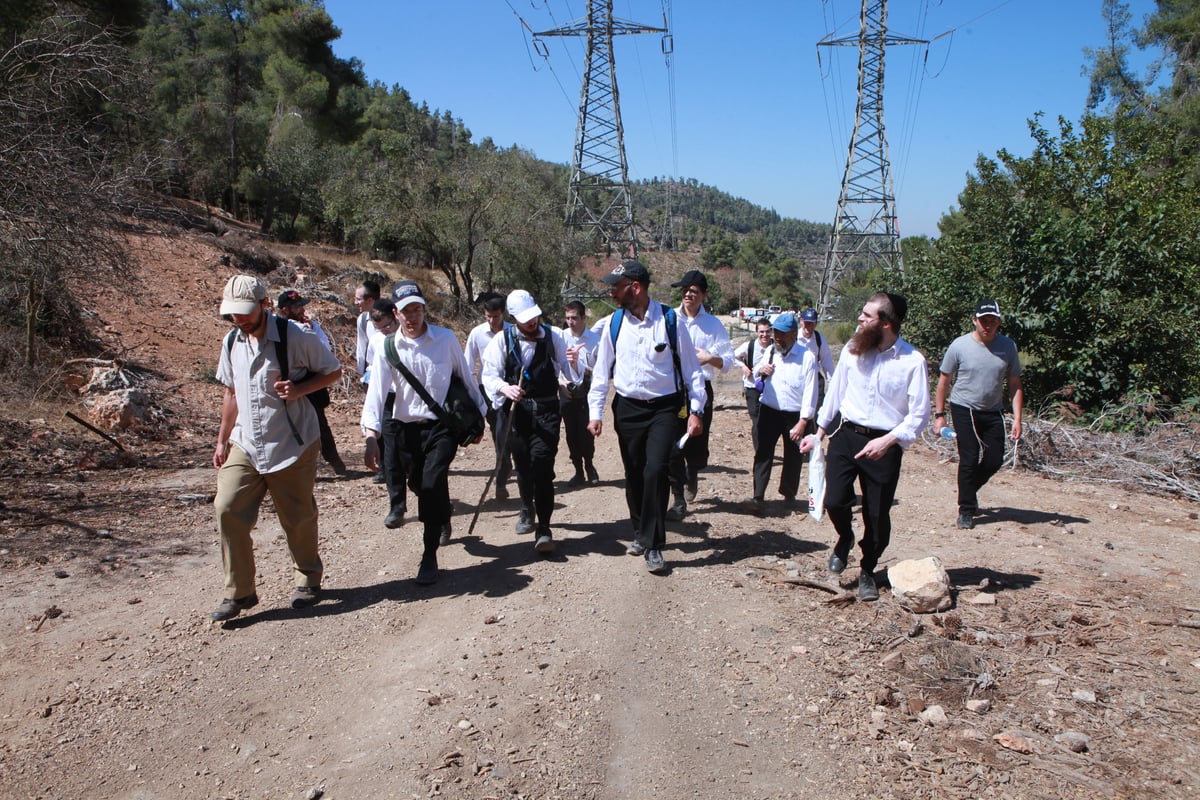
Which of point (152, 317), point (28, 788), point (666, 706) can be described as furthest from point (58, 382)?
point (666, 706)

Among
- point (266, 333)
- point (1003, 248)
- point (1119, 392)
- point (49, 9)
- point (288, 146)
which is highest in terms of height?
point (288, 146)

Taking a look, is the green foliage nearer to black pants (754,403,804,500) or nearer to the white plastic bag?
black pants (754,403,804,500)

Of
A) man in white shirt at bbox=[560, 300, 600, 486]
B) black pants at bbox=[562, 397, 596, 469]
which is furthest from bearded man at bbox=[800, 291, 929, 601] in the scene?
black pants at bbox=[562, 397, 596, 469]

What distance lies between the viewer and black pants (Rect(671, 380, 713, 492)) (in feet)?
20.9

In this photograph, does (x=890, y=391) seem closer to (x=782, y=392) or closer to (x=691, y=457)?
(x=782, y=392)

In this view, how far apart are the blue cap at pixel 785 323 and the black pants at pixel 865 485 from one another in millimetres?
1835

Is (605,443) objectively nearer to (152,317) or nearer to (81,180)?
(81,180)

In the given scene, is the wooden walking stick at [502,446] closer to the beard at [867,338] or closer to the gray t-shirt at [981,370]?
the beard at [867,338]

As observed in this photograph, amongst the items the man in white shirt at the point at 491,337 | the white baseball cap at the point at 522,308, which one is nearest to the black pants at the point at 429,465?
the white baseball cap at the point at 522,308

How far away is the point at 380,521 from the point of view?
680 centimetres

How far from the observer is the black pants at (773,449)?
6.82 m

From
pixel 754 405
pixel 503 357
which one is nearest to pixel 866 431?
pixel 754 405

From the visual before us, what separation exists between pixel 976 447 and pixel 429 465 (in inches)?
181

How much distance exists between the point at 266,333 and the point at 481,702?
2322 millimetres
